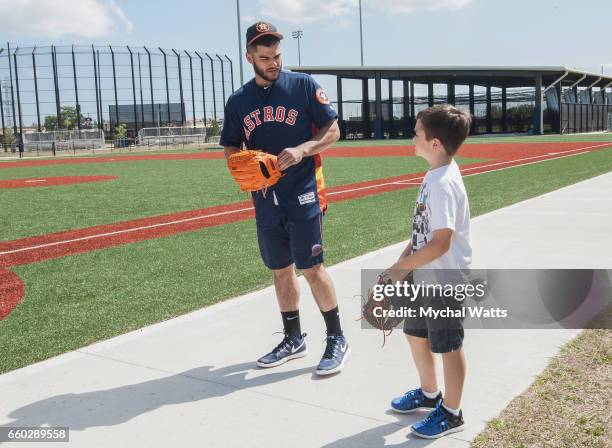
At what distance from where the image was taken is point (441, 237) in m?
2.76

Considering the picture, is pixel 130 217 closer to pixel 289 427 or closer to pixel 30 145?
pixel 289 427

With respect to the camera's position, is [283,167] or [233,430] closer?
[233,430]

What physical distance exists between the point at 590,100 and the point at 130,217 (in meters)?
62.2

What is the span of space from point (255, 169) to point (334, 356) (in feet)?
4.13

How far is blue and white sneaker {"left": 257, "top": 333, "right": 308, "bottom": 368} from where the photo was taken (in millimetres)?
4047

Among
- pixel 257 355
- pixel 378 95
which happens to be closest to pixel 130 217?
pixel 257 355

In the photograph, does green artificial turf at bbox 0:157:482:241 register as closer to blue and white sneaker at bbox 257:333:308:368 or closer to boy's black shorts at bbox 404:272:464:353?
blue and white sneaker at bbox 257:333:308:368

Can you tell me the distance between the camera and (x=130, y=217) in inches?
464

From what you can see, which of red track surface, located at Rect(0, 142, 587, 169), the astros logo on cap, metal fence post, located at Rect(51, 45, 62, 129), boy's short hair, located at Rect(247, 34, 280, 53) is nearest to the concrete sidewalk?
the astros logo on cap

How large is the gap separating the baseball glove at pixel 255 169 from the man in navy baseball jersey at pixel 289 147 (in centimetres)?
13

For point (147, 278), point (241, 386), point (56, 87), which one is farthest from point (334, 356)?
point (56, 87)

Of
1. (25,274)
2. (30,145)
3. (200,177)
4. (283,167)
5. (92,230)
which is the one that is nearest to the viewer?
(283,167)

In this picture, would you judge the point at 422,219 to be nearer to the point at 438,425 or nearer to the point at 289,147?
the point at 438,425

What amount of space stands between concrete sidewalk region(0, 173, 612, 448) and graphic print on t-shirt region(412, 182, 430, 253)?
0.94 m
